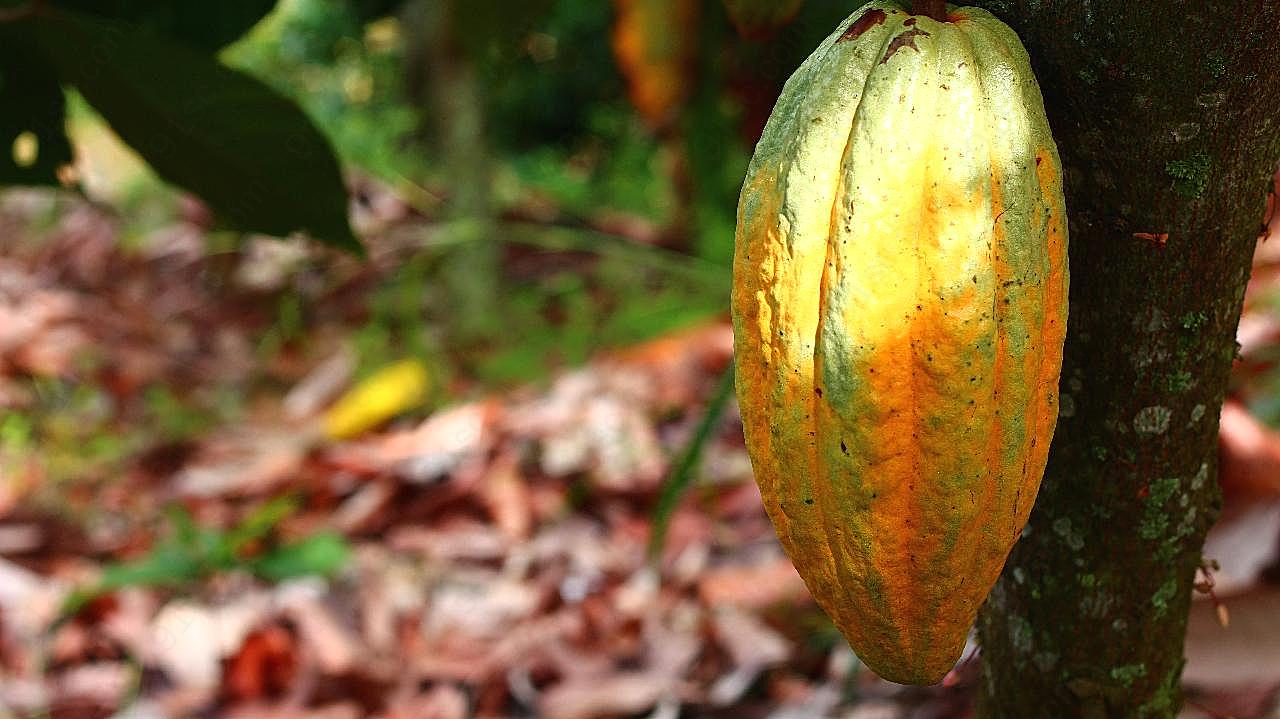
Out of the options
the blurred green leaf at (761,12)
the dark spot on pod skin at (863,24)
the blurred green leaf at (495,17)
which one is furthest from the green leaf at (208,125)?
the dark spot on pod skin at (863,24)

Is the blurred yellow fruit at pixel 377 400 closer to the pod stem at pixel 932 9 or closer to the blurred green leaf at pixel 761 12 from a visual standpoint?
the blurred green leaf at pixel 761 12

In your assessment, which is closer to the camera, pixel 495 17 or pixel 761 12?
pixel 761 12

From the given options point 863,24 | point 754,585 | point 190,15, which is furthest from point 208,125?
point 754,585

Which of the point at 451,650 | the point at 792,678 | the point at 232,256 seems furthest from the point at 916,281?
the point at 232,256

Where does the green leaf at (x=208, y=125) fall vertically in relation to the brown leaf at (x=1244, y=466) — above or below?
above

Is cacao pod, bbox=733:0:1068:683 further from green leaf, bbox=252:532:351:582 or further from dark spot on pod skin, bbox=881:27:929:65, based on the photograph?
green leaf, bbox=252:532:351:582

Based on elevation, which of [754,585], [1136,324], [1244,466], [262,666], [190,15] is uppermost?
[190,15]

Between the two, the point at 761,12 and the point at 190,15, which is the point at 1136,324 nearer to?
the point at 761,12
